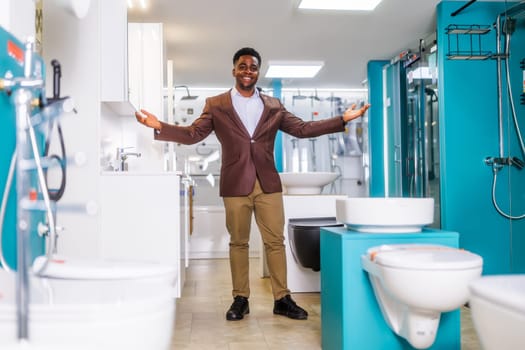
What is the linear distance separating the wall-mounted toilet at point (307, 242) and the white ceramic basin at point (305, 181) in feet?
1.28

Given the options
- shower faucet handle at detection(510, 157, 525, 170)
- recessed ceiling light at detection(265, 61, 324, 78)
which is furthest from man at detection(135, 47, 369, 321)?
recessed ceiling light at detection(265, 61, 324, 78)

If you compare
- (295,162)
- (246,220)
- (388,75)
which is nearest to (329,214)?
(246,220)

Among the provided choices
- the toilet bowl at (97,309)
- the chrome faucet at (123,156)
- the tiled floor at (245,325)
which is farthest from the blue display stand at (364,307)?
the chrome faucet at (123,156)

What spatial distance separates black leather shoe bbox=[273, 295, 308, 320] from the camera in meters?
2.69

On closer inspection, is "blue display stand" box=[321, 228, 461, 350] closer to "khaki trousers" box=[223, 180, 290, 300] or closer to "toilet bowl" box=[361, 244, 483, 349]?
"toilet bowl" box=[361, 244, 483, 349]

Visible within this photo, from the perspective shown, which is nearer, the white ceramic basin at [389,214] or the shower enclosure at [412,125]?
the white ceramic basin at [389,214]

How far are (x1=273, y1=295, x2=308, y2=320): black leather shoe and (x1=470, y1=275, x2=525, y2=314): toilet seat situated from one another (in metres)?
1.55

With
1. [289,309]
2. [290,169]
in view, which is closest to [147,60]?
[289,309]

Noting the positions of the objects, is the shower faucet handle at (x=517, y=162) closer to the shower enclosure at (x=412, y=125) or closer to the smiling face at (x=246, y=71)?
the shower enclosure at (x=412, y=125)

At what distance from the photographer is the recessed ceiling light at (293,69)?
5.61 m

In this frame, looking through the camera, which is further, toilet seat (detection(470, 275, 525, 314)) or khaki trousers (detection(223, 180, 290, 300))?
khaki trousers (detection(223, 180, 290, 300))

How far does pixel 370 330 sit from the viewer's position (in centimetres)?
185

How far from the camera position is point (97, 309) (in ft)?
3.32

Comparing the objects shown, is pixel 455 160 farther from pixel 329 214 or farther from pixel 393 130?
pixel 393 130
